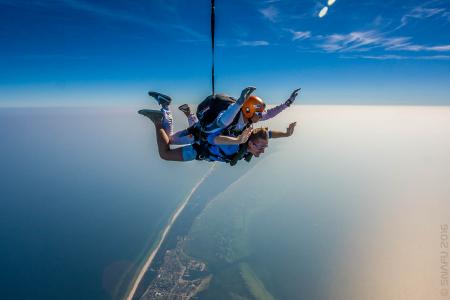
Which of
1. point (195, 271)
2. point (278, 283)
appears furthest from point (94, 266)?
point (278, 283)

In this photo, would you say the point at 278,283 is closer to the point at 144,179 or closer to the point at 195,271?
the point at 195,271

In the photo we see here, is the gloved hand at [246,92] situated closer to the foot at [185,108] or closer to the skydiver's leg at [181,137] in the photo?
the skydiver's leg at [181,137]

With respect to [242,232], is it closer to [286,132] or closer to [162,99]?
[286,132]

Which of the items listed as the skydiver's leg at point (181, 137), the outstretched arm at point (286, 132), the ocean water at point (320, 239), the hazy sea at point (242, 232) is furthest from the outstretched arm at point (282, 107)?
the hazy sea at point (242, 232)

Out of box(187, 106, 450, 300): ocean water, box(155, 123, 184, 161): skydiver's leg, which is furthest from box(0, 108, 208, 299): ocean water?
box(155, 123, 184, 161): skydiver's leg

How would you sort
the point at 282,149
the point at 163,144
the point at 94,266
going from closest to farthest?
the point at 163,144 < the point at 94,266 < the point at 282,149

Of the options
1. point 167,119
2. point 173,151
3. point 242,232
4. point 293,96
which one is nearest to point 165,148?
point 173,151

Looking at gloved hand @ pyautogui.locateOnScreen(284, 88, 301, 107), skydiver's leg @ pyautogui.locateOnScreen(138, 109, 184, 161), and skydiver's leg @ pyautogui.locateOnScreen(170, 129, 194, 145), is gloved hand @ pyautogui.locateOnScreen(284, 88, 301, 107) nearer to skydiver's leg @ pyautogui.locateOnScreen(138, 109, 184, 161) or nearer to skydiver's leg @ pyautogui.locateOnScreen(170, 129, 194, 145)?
skydiver's leg @ pyautogui.locateOnScreen(170, 129, 194, 145)

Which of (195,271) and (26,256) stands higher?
(195,271)
